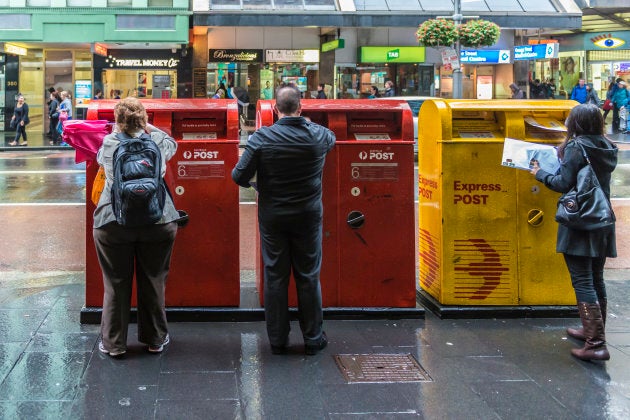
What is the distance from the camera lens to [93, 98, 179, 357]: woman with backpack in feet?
16.1

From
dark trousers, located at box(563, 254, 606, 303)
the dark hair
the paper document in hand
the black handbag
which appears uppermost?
the dark hair

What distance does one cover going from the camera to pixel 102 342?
17.2 ft

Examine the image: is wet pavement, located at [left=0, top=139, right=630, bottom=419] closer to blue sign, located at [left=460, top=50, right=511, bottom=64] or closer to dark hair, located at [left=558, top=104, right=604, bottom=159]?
dark hair, located at [left=558, top=104, right=604, bottom=159]

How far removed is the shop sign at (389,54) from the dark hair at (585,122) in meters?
25.9

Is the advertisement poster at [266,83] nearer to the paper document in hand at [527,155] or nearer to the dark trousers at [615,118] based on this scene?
the dark trousers at [615,118]

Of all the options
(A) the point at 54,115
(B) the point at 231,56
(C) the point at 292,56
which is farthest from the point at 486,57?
(A) the point at 54,115

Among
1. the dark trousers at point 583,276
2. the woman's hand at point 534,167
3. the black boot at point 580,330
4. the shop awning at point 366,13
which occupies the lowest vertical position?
the black boot at point 580,330

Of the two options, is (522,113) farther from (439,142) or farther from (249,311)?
(249,311)

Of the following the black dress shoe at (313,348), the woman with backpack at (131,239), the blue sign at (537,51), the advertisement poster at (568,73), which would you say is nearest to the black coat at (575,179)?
the black dress shoe at (313,348)

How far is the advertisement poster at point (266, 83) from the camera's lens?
100 feet

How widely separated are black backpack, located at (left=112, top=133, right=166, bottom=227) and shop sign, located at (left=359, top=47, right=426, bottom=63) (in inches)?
1039

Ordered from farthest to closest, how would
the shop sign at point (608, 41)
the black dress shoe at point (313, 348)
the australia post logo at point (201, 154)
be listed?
the shop sign at point (608, 41) → the australia post logo at point (201, 154) → the black dress shoe at point (313, 348)

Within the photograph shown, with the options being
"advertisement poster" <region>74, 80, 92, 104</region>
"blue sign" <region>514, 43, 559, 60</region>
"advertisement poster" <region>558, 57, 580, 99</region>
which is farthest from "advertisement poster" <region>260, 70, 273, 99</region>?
"advertisement poster" <region>558, 57, 580, 99</region>

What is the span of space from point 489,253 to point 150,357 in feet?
9.00
